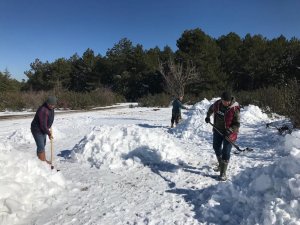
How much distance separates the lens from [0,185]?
5312 millimetres

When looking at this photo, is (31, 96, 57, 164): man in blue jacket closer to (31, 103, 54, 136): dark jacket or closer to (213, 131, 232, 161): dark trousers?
(31, 103, 54, 136): dark jacket

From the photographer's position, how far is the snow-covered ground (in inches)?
184

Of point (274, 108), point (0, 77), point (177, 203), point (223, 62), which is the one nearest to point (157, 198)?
point (177, 203)

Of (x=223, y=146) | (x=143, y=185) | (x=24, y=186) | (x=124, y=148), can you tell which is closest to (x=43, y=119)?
(x=124, y=148)

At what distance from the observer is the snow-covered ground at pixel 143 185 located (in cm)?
467

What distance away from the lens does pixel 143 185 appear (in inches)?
261

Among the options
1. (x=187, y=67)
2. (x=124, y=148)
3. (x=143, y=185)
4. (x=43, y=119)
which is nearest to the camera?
(x=143, y=185)

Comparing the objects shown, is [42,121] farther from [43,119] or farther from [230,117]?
[230,117]

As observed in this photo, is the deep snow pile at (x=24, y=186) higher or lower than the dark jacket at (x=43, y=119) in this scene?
lower

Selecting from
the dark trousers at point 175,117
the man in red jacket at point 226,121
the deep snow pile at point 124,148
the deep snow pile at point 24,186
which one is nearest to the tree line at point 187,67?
the dark trousers at point 175,117

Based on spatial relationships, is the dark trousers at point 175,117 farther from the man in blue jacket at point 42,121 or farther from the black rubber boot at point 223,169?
the black rubber boot at point 223,169

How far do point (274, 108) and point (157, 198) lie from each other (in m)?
14.5

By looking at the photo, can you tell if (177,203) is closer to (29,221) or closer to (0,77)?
(29,221)

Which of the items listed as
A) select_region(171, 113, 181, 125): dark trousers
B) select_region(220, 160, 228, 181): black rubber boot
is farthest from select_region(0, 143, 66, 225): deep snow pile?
select_region(171, 113, 181, 125): dark trousers
